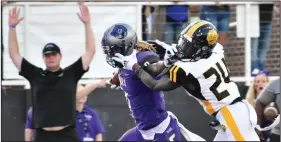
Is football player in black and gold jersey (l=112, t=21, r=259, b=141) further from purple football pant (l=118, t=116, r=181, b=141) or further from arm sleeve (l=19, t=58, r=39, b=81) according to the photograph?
arm sleeve (l=19, t=58, r=39, b=81)

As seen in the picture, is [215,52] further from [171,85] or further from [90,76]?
[90,76]

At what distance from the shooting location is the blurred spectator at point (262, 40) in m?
11.5

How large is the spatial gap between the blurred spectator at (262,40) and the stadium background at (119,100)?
0.23 ft

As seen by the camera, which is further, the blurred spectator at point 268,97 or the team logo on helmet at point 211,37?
the blurred spectator at point 268,97

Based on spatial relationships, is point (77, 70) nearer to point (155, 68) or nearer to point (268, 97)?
point (268, 97)

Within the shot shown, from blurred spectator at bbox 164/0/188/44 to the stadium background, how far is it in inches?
2.9

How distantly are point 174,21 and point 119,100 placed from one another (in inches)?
47.3

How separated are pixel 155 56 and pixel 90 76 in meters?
3.74

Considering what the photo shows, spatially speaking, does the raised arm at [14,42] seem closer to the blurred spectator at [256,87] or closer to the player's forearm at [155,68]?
the blurred spectator at [256,87]

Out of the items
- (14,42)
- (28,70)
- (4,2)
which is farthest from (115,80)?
(4,2)

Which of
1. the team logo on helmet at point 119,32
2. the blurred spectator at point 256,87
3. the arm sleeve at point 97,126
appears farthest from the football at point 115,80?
the blurred spectator at point 256,87

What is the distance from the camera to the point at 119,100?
1121 cm

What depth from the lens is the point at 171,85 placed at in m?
7.29

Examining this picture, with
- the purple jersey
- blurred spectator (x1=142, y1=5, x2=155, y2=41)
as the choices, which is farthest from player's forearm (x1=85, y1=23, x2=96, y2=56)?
the purple jersey
